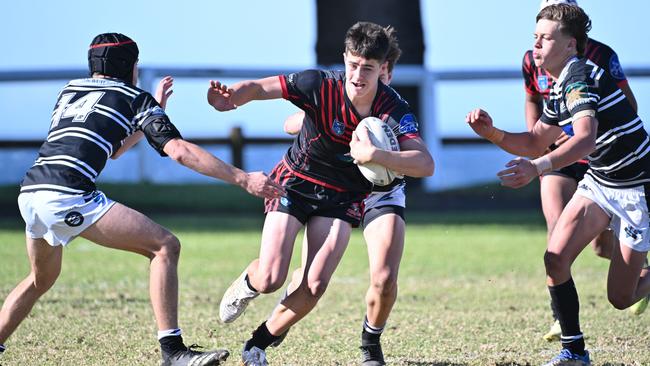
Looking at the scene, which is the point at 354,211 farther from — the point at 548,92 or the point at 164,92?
the point at 548,92

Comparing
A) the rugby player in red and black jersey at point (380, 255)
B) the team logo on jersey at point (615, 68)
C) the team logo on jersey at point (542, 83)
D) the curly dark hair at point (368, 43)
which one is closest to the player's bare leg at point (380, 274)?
the rugby player in red and black jersey at point (380, 255)

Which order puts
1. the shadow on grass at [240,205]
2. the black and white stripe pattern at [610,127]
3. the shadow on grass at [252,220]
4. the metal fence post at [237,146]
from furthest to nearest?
1. the metal fence post at [237,146]
2. the shadow on grass at [240,205]
3. the shadow on grass at [252,220]
4. the black and white stripe pattern at [610,127]

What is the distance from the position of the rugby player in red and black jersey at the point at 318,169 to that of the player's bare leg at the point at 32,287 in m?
1.07

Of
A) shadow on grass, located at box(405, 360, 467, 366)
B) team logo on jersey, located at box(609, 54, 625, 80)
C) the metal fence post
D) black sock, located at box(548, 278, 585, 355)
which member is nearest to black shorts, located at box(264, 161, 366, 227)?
shadow on grass, located at box(405, 360, 467, 366)

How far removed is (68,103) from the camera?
544 cm

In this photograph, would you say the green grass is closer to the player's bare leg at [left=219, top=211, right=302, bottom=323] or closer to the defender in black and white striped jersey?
the player's bare leg at [left=219, top=211, right=302, bottom=323]

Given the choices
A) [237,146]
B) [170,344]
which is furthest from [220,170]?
[237,146]

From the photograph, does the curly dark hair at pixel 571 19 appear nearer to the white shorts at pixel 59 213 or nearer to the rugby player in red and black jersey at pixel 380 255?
the rugby player in red and black jersey at pixel 380 255

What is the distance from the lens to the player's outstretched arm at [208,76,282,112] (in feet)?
19.5

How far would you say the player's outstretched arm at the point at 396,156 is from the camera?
5355 mm

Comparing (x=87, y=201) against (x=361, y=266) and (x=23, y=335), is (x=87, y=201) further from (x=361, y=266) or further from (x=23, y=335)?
(x=361, y=266)

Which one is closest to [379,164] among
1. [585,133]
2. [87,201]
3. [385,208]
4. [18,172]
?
[385,208]

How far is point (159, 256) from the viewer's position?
17.6 feet

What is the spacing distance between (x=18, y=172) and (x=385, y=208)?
528 inches
